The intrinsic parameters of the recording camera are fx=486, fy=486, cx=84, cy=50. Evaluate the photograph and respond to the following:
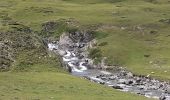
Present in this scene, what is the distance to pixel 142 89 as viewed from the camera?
80.4 m

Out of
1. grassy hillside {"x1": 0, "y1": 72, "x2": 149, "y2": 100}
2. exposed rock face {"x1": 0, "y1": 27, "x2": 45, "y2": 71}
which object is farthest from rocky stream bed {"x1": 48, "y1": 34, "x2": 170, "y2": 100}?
grassy hillside {"x1": 0, "y1": 72, "x2": 149, "y2": 100}

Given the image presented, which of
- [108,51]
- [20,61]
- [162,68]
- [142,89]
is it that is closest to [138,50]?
[108,51]

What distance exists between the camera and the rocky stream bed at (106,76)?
78925mm

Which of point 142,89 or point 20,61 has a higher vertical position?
point 20,61

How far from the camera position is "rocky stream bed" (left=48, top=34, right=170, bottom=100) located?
3107 inches

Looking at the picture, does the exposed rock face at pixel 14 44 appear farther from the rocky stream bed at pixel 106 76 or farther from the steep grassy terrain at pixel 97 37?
the rocky stream bed at pixel 106 76

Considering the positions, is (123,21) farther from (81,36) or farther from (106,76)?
(106,76)

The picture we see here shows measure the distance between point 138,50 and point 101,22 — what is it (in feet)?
96.1

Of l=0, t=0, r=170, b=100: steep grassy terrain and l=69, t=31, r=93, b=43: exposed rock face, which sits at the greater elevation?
l=0, t=0, r=170, b=100: steep grassy terrain

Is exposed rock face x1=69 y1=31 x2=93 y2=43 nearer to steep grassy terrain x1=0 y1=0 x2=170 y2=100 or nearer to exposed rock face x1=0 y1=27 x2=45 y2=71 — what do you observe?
steep grassy terrain x1=0 y1=0 x2=170 y2=100

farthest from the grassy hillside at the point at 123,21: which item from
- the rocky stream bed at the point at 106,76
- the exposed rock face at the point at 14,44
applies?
the exposed rock face at the point at 14,44

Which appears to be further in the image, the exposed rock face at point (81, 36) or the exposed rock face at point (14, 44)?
the exposed rock face at point (81, 36)

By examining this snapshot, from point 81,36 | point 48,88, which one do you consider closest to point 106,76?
point 48,88

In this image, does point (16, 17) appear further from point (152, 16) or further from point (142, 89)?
point (142, 89)
